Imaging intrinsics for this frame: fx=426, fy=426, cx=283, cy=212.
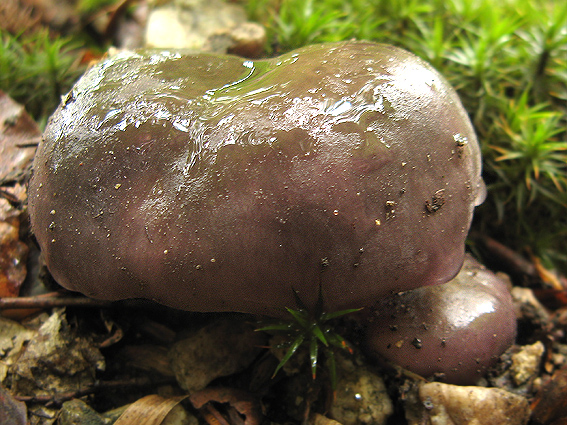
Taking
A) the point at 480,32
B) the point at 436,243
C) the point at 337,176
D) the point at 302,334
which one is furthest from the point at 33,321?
the point at 480,32

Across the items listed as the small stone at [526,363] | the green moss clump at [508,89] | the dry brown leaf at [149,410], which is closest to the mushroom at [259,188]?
the dry brown leaf at [149,410]

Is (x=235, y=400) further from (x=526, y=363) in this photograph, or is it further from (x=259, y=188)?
(x=526, y=363)

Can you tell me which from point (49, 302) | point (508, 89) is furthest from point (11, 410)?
point (508, 89)

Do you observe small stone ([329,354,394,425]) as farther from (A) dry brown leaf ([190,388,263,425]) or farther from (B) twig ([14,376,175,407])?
(B) twig ([14,376,175,407])

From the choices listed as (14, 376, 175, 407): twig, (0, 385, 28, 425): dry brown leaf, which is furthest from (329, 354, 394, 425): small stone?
(0, 385, 28, 425): dry brown leaf

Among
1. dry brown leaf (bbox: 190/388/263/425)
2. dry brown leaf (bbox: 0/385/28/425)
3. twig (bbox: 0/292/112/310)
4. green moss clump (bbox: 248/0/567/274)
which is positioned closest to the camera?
dry brown leaf (bbox: 0/385/28/425)
